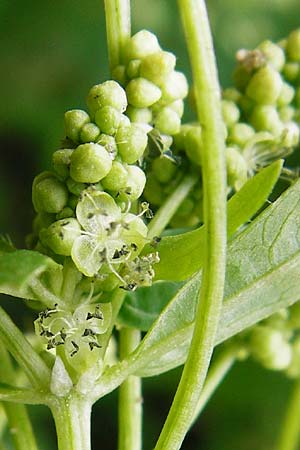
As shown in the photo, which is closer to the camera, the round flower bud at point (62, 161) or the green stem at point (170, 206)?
the round flower bud at point (62, 161)

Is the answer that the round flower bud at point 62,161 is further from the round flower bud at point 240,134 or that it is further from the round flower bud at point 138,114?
the round flower bud at point 240,134

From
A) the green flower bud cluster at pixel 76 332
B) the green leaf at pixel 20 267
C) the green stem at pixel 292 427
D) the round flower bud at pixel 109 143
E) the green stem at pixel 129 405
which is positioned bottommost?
the green stem at pixel 292 427

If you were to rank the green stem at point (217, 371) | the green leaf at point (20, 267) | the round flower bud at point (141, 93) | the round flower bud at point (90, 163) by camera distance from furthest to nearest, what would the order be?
1. the green stem at point (217, 371)
2. the round flower bud at point (141, 93)
3. the round flower bud at point (90, 163)
4. the green leaf at point (20, 267)

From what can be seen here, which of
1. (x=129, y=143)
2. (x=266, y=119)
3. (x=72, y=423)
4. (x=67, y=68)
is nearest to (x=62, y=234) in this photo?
(x=129, y=143)

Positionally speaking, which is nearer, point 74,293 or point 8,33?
point 74,293

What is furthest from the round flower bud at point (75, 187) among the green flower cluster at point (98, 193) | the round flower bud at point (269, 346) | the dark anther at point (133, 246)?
the round flower bud at point (269, 346)

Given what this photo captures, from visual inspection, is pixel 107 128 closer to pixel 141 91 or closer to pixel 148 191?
pixel 141 91

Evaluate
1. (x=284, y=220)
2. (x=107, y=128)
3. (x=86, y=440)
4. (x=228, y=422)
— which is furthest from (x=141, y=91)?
(x=228, y=422)
